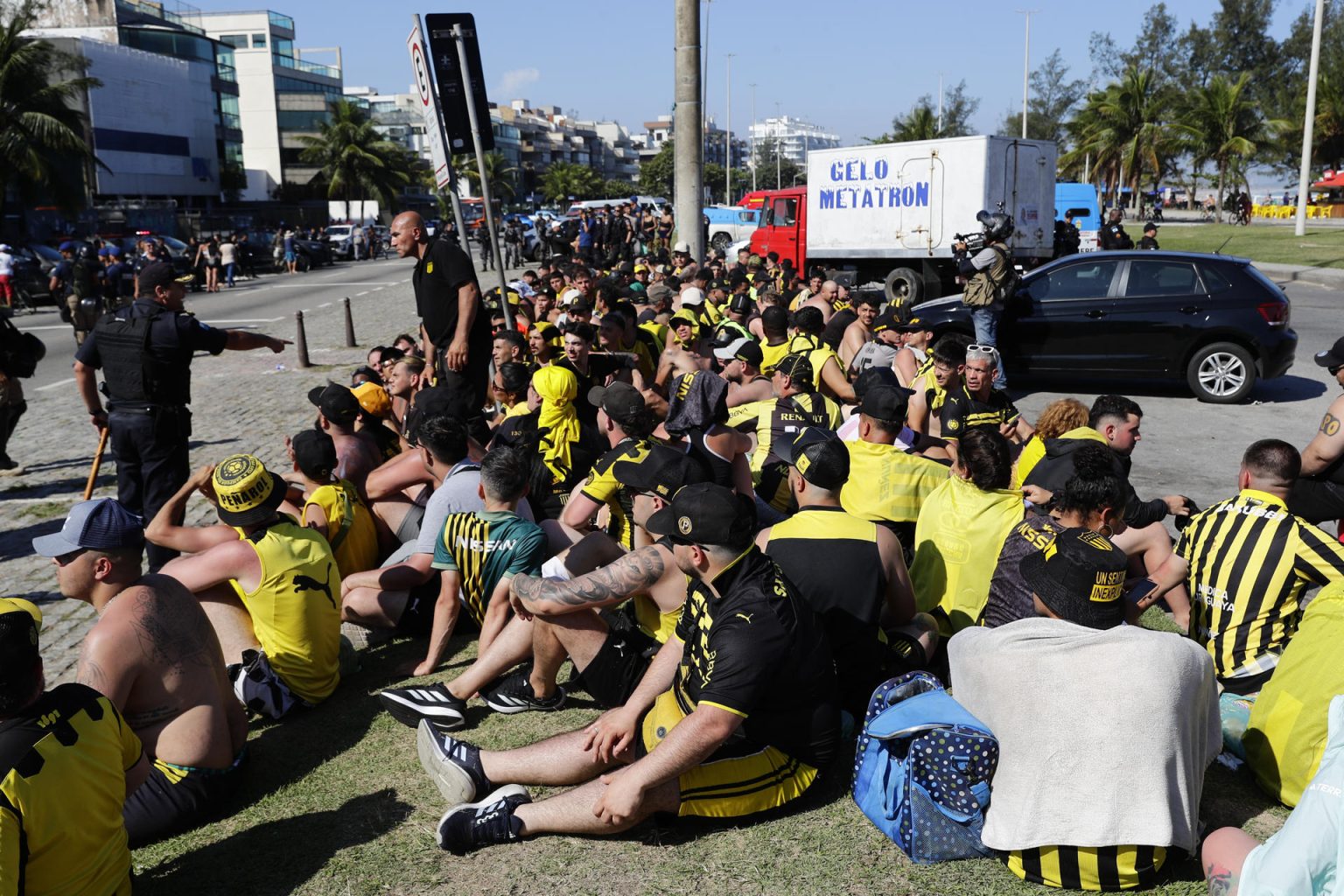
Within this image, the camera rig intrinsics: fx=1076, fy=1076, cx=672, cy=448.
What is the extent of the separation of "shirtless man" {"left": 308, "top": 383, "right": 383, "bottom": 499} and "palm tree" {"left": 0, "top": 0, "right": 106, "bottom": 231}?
3705cm

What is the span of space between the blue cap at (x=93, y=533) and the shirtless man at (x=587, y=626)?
4.56ft

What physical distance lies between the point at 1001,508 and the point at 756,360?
3880 mm

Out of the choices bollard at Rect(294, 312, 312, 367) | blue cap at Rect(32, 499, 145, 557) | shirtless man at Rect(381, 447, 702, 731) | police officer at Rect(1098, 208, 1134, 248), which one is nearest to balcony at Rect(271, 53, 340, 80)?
police officer at Rect(1098, 208, 1134, 248)

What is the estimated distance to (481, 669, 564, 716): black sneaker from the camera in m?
4.86

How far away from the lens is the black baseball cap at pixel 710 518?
3545 millimetres

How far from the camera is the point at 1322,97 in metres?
54.8

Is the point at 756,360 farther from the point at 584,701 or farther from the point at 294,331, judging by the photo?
the point at 294,331

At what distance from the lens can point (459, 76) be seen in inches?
295

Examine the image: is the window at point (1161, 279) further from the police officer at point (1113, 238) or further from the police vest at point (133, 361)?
the police officer at point (1113, 238)

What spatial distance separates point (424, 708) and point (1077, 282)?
10.1 metres

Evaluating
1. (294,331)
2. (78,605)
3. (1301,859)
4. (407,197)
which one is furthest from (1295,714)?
(407,197)

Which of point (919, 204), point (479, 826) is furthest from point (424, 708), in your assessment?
point (919, 204)

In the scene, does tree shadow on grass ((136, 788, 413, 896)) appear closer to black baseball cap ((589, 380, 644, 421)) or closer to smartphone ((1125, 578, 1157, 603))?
black baseball cap ((589, 380, 644, 421))

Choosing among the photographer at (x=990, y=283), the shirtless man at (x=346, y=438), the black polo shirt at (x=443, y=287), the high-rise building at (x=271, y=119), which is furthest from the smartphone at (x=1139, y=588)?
the high-rise building at (x=271, y=119)
